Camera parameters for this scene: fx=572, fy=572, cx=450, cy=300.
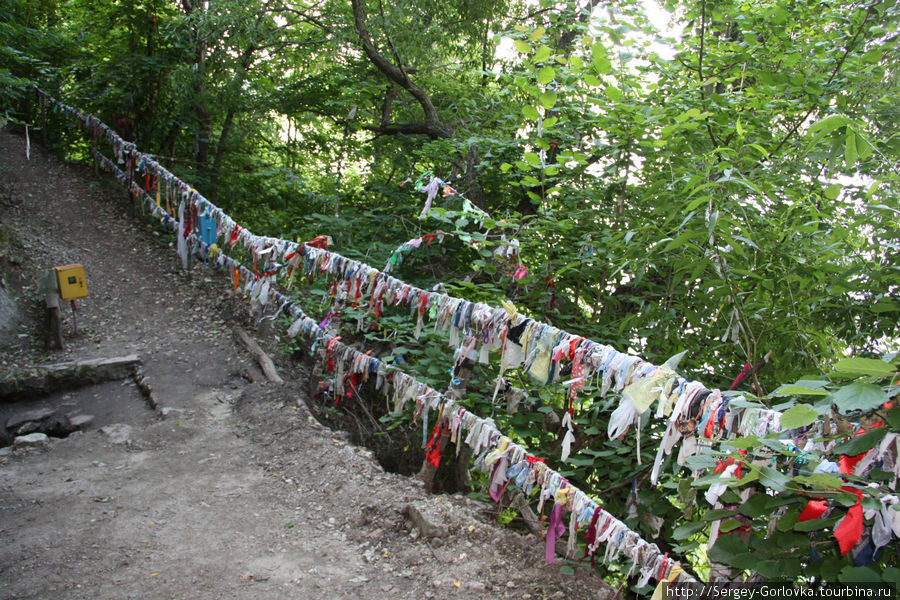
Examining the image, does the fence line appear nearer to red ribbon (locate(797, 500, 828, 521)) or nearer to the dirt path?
red ribbon (locate(797, 500, 828, 521))

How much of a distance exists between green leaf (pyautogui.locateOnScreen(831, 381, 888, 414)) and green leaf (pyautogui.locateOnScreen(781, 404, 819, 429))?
0.08 m

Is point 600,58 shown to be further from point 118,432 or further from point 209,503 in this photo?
point 118,432

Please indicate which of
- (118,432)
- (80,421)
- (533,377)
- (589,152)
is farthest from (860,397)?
(80,421)

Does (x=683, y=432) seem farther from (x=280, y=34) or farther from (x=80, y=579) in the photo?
(x=280, y=34)

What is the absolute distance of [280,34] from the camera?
11898 mm

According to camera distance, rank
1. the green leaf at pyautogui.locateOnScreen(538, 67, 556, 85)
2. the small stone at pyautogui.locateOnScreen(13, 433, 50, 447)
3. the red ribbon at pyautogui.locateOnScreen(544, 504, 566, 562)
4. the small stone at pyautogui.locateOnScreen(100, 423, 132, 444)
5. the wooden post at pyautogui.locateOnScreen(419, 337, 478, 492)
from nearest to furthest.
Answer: the green leaf at pyautogui.locateOnScreen(538, 67, 556, 85)
the red ribbon at pyautogui.locateOnScreen(544, 504, 566, 562)
the wooden post at pyautogui.locateOnScreen(419, 337, 478, 492)
the small stone at pyautogui.locateOnScreen(13, 433, 50, 447)
the small stone at pyautogui.locateOnScreen(100, 423, 132, 444)

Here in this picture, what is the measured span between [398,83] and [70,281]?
6.31 meters

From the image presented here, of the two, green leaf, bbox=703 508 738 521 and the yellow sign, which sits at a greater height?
green leaf, bbox=703 508 738 521

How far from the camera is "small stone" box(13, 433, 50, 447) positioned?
6172mm

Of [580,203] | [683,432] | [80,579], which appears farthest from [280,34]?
[683,432]

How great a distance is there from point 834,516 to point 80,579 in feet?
14.6

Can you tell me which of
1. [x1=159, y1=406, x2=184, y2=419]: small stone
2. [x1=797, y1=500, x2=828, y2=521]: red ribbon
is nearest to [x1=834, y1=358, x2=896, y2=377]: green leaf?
[x1=797, y1=500, x2=828, y2=521]: red ribbon

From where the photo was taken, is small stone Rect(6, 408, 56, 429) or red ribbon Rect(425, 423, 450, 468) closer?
red ribbon Rect(425, 423, 450, 468)

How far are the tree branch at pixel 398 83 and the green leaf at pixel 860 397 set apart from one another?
368 inches
